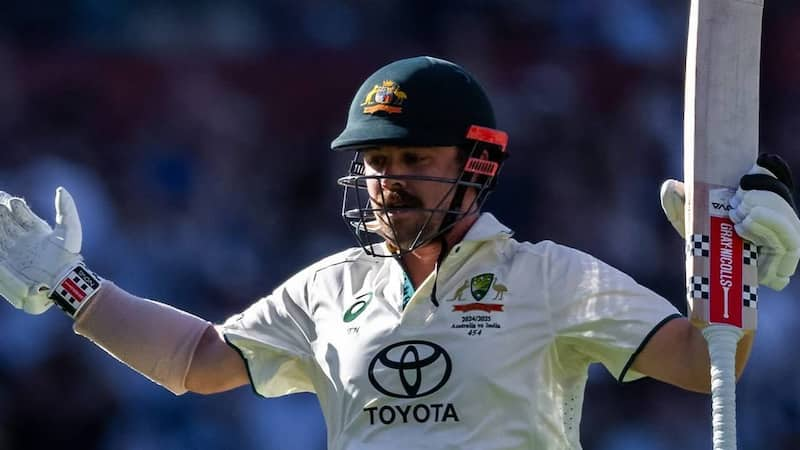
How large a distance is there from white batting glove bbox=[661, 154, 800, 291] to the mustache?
66 cm

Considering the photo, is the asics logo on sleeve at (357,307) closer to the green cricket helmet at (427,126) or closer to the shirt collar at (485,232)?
the green cricket helmet at (427,126)

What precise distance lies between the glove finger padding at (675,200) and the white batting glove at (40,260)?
1.28m

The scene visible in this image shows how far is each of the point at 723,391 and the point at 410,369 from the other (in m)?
0.63

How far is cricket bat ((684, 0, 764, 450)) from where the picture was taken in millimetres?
3059

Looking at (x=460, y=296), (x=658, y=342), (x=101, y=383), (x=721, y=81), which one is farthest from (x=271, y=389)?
(x=101, y=383)

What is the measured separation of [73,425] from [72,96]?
143cm

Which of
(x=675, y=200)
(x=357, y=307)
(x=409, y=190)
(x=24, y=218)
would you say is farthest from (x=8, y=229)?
(x=675, y=200)

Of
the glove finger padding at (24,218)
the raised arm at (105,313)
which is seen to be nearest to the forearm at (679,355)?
the raised arm at (105,313)

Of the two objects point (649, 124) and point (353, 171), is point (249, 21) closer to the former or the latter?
point (649, 124)

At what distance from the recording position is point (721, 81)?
10.7ft

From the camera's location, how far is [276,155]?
6.89m

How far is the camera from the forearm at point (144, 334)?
3539 mm

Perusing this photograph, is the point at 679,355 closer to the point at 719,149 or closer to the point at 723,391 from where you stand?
the point at 723,391

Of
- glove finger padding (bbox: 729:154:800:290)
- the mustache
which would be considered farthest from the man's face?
glove finger padding (bbox: 729:154:800:290)
